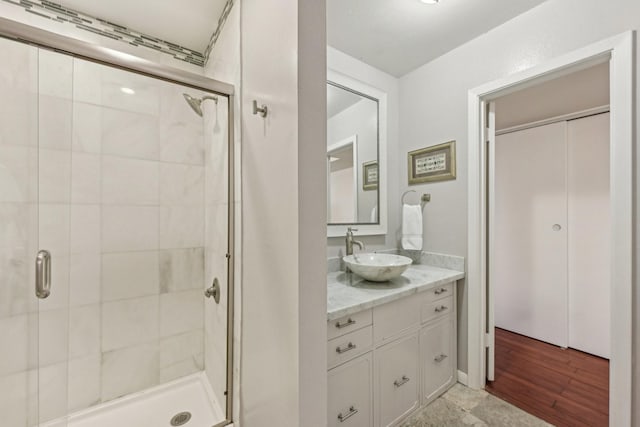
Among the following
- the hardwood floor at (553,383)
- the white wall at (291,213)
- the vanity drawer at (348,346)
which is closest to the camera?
the white wall at (291,213)

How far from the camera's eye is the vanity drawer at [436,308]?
1.55m

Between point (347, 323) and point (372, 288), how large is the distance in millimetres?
324

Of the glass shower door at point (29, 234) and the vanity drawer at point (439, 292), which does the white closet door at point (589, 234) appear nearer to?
the vanity drawer at point (439, 292)

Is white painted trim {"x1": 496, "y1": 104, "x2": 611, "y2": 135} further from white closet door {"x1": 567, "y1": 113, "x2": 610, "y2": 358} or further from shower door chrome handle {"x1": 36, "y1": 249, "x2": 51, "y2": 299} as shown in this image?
shower door chrome handle {"x1": 36, "y1": 249, "x2": 51, "y2": 299}

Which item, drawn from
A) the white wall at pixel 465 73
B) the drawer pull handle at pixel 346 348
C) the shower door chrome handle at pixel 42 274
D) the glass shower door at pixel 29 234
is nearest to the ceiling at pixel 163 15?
the glass shower door at pixel 29 234

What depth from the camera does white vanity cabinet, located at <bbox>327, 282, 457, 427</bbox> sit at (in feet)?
3.83

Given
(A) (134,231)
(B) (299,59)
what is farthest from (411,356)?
(A) (134,231)

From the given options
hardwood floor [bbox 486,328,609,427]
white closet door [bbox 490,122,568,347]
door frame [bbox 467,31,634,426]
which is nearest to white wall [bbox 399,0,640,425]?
door frame [bbox 467,31,634,426]

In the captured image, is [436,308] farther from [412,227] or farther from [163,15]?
[163,15]

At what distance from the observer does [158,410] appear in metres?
1.51

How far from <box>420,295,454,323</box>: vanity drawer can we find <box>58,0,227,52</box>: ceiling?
2093 mm

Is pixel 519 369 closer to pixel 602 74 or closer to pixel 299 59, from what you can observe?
pixel 602 74

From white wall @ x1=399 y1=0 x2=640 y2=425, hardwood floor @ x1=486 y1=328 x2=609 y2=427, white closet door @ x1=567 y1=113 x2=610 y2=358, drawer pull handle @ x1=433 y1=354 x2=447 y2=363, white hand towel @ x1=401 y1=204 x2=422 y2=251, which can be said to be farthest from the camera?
white closet door @ x1=567 y1=113 x2=610 y2=358

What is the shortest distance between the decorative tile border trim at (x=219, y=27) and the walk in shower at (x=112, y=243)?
1.23 ft
